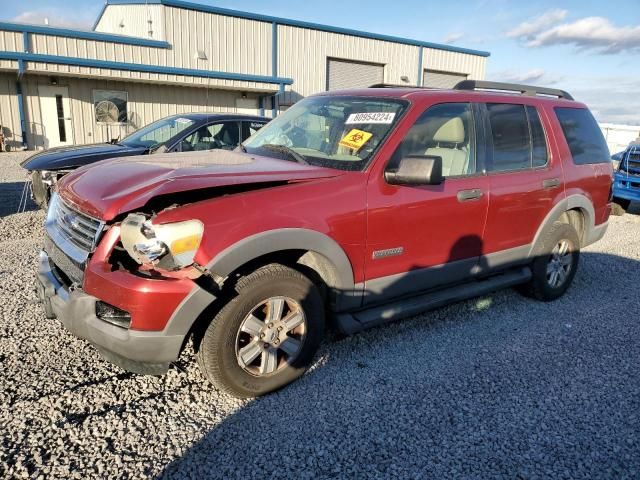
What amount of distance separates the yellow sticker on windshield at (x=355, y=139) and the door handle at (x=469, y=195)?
880 millimetres

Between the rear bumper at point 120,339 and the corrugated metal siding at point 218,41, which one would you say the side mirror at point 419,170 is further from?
the corrugated metal siding at point 218,41

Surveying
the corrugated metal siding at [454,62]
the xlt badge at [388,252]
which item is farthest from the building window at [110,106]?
the xlt badge at [388,252]

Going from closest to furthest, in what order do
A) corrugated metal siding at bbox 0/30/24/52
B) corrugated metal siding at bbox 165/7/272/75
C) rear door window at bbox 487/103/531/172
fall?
rear door window at bbox 487/103/531/172, corrugated metal siding at bbox 0/30/24/52, corrugated metal siding at bbox 165/7/272/75

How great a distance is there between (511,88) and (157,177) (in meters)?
3.63

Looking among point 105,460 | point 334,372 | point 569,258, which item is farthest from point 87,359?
point 569,258

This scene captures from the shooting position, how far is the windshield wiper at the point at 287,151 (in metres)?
3.61

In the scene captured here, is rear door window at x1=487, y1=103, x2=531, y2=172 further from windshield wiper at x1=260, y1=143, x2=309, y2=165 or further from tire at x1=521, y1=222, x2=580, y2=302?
windshield wiper at x1=260, y1=143, x2=309, y2=165

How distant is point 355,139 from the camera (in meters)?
3.63

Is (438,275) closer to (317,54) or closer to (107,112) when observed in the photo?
(107,112)

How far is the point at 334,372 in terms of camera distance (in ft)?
11.4

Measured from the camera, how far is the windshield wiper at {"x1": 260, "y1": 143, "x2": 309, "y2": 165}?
11.8ft

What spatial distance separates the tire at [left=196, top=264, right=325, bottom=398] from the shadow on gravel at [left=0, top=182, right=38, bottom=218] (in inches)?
251

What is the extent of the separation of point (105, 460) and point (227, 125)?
5.87 metres

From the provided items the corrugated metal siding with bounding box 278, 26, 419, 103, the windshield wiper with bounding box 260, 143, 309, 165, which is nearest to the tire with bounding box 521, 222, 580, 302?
the windshield wiper with bounding box 260, 143, 309, 165
